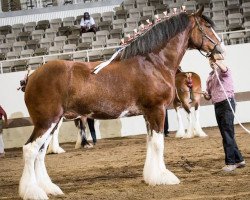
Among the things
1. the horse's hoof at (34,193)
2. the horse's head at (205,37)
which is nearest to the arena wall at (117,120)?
the horse's head at (205,37)

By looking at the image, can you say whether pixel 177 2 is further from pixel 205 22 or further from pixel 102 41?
pixel 205 22

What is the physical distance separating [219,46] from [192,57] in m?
9.47

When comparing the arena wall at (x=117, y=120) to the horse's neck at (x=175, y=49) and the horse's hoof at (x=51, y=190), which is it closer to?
the horse's neck at (x=175, y=49)

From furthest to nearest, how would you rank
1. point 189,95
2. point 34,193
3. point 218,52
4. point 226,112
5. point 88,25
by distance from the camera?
point 88,25 < point 189,95 < point 226,112 < point 218,52 < point 34,193

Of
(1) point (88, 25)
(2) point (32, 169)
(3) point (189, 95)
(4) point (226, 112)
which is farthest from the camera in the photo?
(1) point (88, 25)

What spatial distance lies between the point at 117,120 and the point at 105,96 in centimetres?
993

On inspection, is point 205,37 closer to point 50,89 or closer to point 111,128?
point 50,89

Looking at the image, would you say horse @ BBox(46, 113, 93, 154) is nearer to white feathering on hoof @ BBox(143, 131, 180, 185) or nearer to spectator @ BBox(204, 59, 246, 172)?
spectator @ BBox(204, 59, 246, 172)

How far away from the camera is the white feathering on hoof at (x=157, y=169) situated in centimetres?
703

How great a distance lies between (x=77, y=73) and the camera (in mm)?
7035

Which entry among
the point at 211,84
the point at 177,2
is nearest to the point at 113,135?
the point at 177,2

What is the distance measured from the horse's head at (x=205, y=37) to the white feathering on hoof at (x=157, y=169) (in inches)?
65.2

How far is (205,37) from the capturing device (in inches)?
302

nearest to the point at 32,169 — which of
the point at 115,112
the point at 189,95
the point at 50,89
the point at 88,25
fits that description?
the point at 50,89
